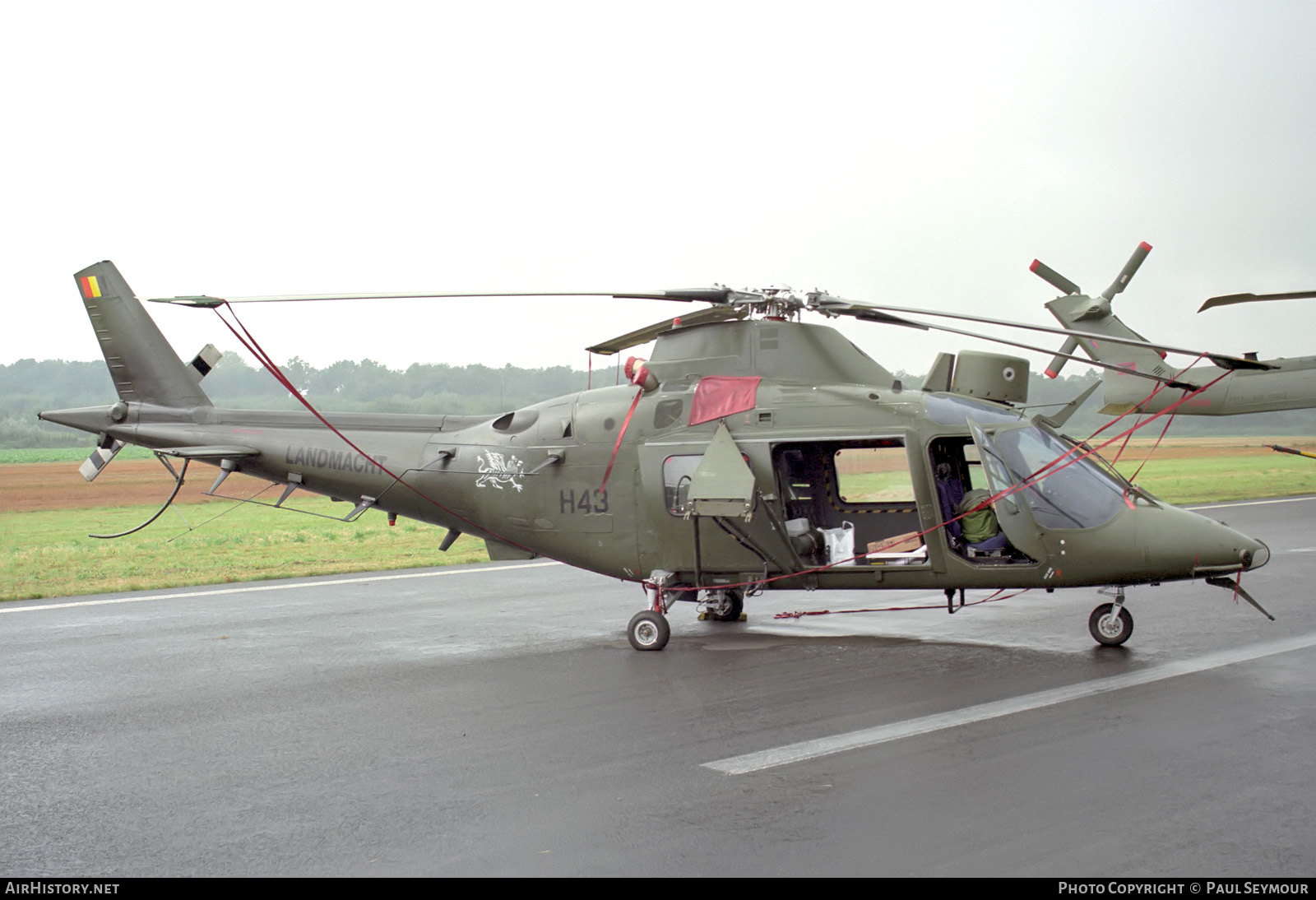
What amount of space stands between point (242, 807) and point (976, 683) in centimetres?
551

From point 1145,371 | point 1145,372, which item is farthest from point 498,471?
point 1145,371

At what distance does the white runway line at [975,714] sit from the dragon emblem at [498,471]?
5031 millimetres

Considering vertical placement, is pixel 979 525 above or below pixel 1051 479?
below

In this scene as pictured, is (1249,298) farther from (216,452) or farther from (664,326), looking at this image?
(216,452)

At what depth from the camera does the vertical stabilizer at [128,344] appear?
12109mm

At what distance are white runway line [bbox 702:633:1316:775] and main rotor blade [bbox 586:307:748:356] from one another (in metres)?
4.34

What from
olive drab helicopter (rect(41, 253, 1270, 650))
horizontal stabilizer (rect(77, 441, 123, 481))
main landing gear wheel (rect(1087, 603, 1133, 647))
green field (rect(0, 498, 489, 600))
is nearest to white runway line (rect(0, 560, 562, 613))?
green field (rect(0, 498, 489, 600))

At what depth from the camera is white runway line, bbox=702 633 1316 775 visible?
21.0 feet

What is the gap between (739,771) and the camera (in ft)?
20.3

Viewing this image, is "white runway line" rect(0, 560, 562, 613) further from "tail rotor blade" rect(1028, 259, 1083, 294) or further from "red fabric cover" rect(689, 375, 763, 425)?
"tail rotor blade" rect(1028, 259, 1083, 294)

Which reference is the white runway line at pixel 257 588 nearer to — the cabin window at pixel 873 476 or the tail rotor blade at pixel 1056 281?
the cabin window at pixel 873 476

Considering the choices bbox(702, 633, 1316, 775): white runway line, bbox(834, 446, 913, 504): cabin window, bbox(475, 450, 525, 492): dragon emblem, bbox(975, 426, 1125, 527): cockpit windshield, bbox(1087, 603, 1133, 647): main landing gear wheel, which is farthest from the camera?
bbox(475, 450, 525, 492): dragon emblem

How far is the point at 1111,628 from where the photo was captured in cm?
966

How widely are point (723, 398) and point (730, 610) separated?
261 cm
